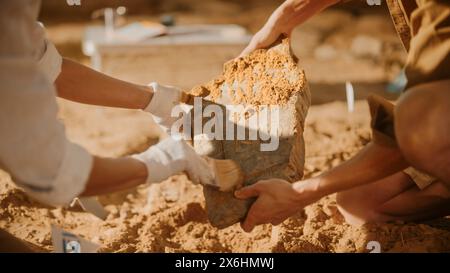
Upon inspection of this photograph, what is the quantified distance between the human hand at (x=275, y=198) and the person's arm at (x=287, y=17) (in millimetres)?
509

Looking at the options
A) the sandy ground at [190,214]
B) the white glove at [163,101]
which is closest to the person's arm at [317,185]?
the sandy ground at [190,214]

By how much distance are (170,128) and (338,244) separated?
625mm

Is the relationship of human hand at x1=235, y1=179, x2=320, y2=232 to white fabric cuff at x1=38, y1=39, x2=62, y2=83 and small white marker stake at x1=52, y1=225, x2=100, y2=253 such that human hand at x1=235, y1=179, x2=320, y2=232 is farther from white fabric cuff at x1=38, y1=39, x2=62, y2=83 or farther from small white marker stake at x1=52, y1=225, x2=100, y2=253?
white fabric cuff at x1=38, y1=39, x2=62, y2=83

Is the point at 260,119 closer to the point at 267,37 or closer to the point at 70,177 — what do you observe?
the point at 267,37

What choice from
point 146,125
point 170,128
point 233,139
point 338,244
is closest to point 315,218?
point 338,244

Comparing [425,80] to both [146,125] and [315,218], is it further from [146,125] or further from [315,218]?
[146,125]

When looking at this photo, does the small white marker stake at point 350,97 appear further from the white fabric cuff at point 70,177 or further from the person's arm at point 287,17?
the white fabric cuff at point 70,177

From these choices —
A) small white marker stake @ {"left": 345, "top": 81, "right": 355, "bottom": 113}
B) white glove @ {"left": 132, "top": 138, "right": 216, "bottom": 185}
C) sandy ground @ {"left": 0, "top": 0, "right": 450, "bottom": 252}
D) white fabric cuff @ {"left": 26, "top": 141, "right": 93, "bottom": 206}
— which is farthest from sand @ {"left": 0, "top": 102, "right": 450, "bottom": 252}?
small white marker stake @ {"left": 345, "top": 81, "right": 355, "bottom": 113}

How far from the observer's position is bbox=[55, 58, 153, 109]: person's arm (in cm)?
159

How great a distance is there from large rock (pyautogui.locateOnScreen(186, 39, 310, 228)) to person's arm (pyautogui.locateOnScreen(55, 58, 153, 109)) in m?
0.19

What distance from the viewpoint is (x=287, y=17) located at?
5.79ft

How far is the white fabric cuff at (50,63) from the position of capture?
1438mm

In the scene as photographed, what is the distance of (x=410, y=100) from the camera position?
1.27 metres

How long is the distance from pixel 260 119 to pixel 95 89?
49cm
